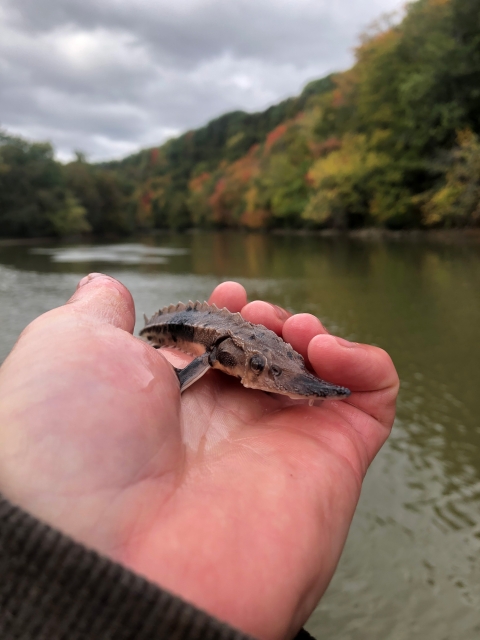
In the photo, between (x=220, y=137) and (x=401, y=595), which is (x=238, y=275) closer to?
(x=401, y=595)

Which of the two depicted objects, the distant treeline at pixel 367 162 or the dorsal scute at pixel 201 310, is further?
the distant treeline at pixel 367 162

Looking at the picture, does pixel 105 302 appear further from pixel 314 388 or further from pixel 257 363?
pixel 314 388

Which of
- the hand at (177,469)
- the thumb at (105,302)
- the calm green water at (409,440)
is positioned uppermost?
the thumb at (105,302)

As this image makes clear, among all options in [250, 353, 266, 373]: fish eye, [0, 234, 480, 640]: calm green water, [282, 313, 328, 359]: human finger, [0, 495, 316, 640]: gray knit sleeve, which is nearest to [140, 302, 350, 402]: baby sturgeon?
[250, 353, 266, 373]: fish eye

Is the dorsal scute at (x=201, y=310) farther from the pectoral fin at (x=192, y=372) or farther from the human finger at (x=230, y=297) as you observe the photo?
the pectoral fin at (x=192, y=372)

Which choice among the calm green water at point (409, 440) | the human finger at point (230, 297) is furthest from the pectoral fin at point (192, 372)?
the calm green water at point (409, 440)

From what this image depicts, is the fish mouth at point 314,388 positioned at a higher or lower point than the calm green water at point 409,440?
higher
